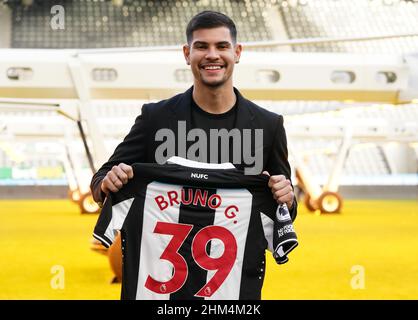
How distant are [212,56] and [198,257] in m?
0.75

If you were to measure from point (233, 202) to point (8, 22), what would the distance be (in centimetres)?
3660

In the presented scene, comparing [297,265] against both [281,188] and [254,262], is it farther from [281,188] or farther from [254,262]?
[281,188]

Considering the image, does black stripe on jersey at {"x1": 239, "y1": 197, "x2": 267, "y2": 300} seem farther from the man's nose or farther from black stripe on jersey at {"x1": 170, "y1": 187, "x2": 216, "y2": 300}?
the man's nose

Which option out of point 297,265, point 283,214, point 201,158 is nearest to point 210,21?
point 201,158

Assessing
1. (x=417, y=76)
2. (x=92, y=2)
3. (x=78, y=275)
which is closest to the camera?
(x=78, y=275)

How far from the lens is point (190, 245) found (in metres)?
2.83

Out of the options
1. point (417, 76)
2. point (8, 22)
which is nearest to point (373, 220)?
point (417, 76)

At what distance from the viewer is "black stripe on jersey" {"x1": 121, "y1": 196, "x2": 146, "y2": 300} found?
2.81 meters

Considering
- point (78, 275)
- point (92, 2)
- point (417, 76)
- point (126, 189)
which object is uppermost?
point (92, 2)

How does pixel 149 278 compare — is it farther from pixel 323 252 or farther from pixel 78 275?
pixel 323 252

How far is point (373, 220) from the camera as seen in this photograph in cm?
1752

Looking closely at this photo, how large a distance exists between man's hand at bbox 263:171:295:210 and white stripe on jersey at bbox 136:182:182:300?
1.31 ft

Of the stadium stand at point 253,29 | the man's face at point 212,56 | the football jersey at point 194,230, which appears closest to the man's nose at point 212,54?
the man's face at point 212,56

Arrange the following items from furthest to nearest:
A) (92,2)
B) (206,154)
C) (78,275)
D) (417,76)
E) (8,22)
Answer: (92,2) < (8,22) < (417,76) < (78,275) < (206,154)
